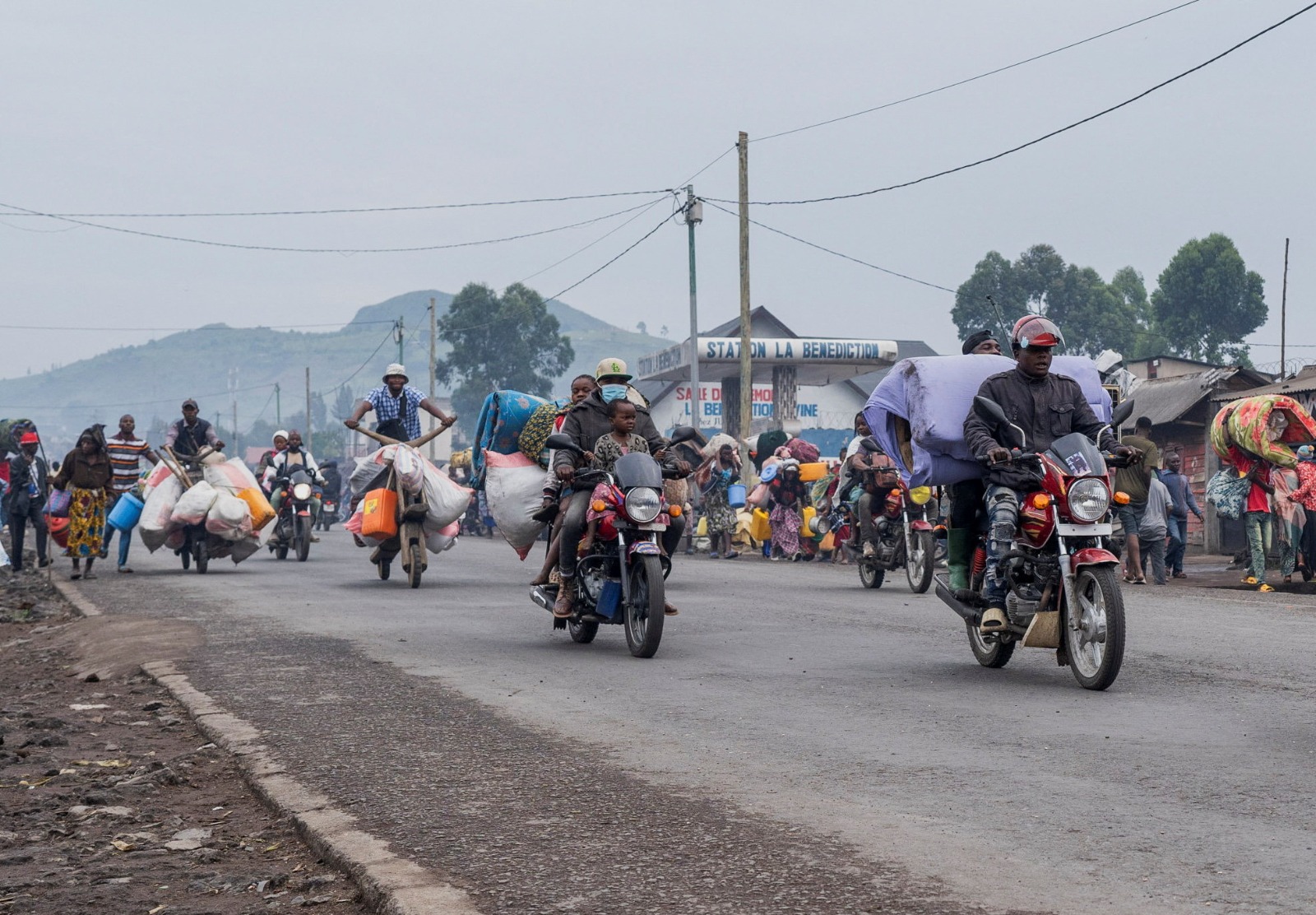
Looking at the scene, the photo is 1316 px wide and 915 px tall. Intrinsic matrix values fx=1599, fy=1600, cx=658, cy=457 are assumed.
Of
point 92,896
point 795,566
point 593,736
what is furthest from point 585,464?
point 795,566

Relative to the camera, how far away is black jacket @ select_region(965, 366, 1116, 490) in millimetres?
8453

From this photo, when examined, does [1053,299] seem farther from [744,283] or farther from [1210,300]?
[744,283]

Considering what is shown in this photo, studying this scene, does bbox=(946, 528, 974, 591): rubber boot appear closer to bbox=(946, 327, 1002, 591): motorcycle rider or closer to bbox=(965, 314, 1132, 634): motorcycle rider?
bbox=(946, 327, 1002, 591): motorcycle rider

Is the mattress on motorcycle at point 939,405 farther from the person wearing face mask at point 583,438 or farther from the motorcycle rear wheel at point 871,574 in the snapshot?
the motorcycle rear wheel at point 871,574

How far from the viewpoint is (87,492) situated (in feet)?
61.6

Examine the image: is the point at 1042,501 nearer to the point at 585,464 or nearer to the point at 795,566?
the point at 585,464

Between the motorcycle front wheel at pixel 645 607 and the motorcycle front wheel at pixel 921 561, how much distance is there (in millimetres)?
6153

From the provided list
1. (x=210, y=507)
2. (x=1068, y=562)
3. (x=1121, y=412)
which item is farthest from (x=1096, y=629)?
(x=210, y=507)

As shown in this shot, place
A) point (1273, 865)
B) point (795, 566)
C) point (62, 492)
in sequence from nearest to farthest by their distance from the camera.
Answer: point (1273, 865), point (62, 492), point (795, 566)

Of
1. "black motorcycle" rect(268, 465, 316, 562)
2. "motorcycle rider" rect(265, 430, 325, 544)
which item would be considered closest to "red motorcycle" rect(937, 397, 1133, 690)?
"black motorcycle" rect(268, 465, 316, 562)

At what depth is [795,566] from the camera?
21.7m

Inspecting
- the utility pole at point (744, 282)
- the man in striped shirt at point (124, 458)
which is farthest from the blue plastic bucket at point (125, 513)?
the utility pole at point (744, 282)

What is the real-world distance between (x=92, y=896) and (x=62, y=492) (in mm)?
16507

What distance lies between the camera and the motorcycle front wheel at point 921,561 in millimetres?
15609
